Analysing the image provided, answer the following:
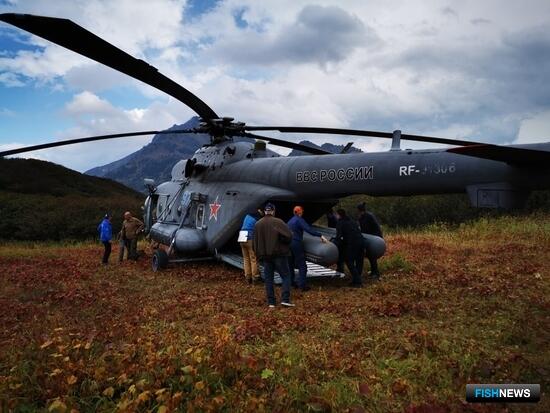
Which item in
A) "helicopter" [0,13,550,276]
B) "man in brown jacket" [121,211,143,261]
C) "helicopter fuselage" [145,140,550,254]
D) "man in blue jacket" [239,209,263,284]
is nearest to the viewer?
"helicopter" [0,13,550,276]

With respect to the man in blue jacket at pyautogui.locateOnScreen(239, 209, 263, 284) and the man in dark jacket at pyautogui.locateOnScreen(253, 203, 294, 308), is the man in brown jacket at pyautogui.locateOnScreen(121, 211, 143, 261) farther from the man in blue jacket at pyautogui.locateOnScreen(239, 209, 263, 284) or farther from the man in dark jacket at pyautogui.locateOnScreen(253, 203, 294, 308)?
the man in dark jacket at pyautogui.locateOnScreen(253, 203, 294, 308)

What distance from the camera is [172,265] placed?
14.5 m

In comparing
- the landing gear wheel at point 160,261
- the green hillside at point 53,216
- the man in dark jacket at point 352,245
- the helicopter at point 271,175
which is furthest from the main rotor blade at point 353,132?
the green hillside at point 53,216

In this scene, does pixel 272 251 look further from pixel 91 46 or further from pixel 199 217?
pixel 199 217

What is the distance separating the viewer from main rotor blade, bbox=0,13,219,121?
23.1ft

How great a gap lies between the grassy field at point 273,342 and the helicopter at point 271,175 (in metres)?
1.62

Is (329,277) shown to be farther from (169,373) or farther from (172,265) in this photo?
(169,373)

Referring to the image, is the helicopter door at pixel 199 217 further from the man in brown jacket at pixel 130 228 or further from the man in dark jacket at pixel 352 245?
the man in dark jacket at pixel 352 245

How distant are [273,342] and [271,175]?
603 cm

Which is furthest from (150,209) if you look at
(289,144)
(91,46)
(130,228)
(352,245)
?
(91,46)

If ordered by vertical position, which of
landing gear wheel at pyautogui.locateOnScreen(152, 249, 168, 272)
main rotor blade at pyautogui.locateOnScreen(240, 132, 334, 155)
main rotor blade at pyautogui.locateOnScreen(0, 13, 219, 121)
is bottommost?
landing gear wheel at pyautogui.locateOnScreen(152, 249, 168, 272)

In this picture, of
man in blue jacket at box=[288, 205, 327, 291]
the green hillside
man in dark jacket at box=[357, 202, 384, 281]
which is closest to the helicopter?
man in blue jacket at box=[288, 205, 327, 291]

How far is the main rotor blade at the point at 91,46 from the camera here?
23.1 ft

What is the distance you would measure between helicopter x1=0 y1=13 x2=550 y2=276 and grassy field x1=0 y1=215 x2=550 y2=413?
1.62 meters
